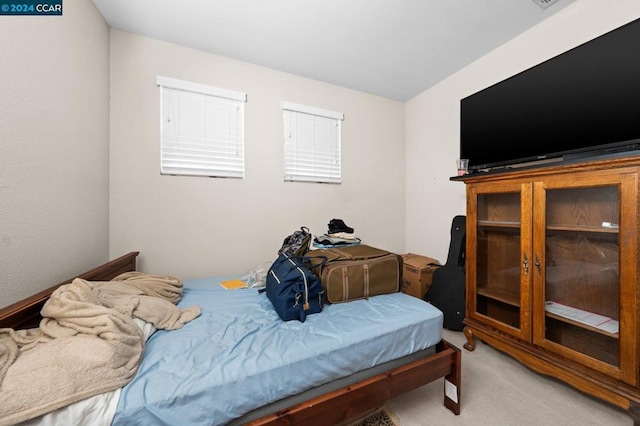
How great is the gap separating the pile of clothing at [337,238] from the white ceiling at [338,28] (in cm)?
164

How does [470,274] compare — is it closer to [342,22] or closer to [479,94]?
[479,94]

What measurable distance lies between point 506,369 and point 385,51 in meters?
2.71

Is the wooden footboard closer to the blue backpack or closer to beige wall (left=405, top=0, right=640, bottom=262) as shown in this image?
the blue backpack

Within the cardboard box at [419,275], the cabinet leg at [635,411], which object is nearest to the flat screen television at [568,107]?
the cardboard box at [419,275]

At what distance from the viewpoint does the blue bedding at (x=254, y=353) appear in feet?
2.45

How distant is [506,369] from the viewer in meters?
1.56

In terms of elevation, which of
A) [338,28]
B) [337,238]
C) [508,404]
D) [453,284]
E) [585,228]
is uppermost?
[338,28]

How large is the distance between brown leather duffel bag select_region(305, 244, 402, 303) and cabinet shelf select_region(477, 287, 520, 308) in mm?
736

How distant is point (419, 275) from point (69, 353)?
246 centimetres

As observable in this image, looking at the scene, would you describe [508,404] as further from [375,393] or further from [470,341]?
[375,393]

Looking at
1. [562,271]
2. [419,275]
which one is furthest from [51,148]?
[562,271]

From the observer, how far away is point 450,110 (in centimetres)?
243

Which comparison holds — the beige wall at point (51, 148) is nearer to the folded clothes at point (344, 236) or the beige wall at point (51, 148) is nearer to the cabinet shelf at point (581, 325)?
the folded clothes at point (344, 236)

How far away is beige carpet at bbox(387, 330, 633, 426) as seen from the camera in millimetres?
1185
